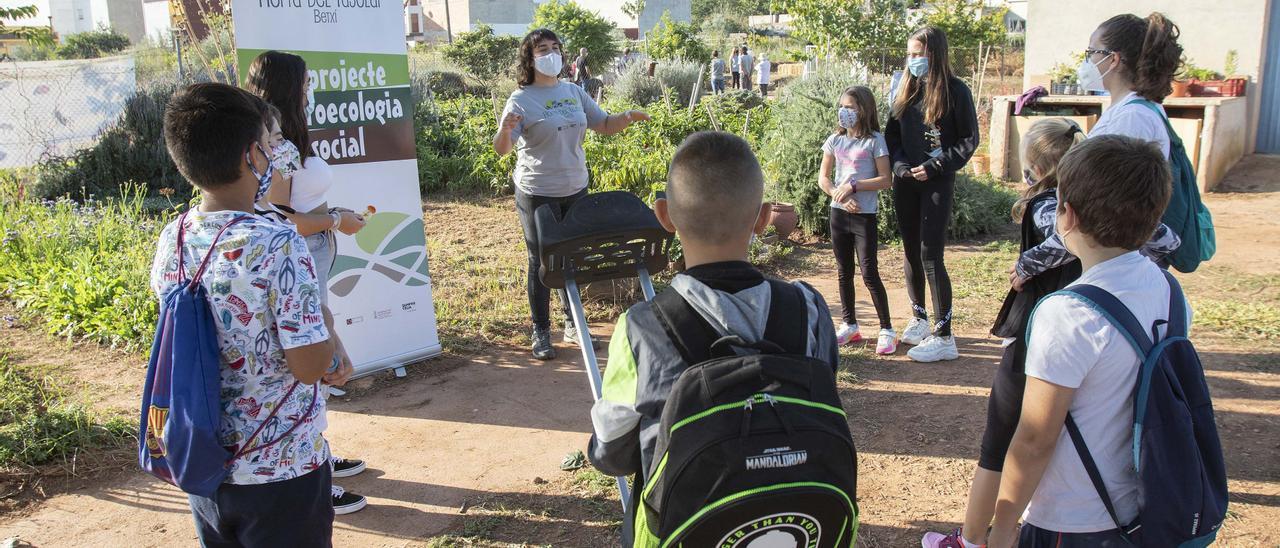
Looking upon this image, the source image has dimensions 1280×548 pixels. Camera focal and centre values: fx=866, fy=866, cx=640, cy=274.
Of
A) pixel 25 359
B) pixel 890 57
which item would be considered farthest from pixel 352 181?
pixel 890 57

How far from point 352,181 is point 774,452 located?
3.96 meters

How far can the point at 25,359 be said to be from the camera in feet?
18.1

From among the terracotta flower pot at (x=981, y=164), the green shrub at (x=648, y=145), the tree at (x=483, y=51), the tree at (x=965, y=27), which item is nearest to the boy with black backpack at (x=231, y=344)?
the green shrub at (x=648, y=145)

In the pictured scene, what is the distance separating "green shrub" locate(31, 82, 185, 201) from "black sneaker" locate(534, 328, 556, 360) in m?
6.83

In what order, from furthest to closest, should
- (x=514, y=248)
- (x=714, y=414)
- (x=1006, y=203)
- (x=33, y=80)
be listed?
1. (x=33, y=80)
2. (x=1006, y=203)
3. (x=514, y=248)
4. (x=714, y=414)

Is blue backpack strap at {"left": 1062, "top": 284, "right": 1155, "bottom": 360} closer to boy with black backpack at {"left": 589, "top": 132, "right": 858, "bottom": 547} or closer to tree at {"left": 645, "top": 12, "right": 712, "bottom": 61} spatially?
→ boy with black backpack at {"left": 589, "top": 132, "right": 858, "bottom": 547}

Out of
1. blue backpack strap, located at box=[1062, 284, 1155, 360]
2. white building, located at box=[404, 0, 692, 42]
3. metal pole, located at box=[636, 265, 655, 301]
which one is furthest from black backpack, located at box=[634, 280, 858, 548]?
white building, located at box=[404, 0, 692, 42]

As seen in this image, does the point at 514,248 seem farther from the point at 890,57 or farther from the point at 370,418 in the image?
the point at 890,57

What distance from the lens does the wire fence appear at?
11.9 m

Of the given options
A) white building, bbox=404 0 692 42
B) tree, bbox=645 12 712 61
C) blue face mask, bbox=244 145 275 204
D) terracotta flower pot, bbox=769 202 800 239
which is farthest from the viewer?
white building, bbox=404 0 692 42

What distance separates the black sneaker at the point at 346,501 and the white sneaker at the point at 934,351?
3270 mm

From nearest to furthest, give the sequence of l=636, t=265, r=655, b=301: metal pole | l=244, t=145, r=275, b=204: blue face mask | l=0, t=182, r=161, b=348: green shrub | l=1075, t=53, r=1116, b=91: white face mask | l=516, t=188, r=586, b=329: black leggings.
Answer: l=244, t=145, r=275, b=204: blue face mask
l=636, t=265, r=655, b=301: metal pole
l=1075, t=53, r=1116, b=91: white face mask
l=516, t=188, r=586, b=329: black leggings
l=0, t=182, r=161, b=348: green shrub

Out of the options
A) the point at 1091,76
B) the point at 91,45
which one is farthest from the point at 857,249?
the point at 91,45

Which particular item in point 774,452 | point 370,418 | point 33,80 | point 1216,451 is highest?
point 33,80
